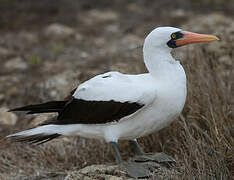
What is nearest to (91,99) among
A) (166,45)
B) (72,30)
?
(166,45)

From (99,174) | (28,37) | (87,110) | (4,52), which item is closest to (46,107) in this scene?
(87,110)

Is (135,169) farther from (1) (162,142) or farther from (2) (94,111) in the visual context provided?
(1) (162,142)

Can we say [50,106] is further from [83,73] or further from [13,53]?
[13,53]

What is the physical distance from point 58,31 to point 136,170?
21.3 ft

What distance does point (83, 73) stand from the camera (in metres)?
6.59

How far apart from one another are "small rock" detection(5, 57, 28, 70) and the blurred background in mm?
18

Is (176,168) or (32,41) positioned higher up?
(176,168)

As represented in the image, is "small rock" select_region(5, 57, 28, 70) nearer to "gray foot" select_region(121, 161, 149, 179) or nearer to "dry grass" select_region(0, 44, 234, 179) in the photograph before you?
"dry grass" select_region(0, 44, 234, 179)

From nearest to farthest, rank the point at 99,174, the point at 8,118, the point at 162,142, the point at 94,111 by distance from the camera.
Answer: the point at 99,174, the point at 94,111, the point at 162,142, the point at 8,118

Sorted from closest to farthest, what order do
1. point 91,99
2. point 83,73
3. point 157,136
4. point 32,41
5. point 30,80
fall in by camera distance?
point 91,99 → point 157,136 → point 83,73 → point 30,80 → point 32,41

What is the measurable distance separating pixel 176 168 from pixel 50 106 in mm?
1105

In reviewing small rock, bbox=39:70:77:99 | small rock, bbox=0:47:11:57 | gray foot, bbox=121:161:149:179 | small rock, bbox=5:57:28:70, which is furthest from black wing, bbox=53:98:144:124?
small rock, bbox=0:47:11:57

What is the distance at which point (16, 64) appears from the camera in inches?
301

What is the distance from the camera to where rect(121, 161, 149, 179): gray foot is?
9.77ft
